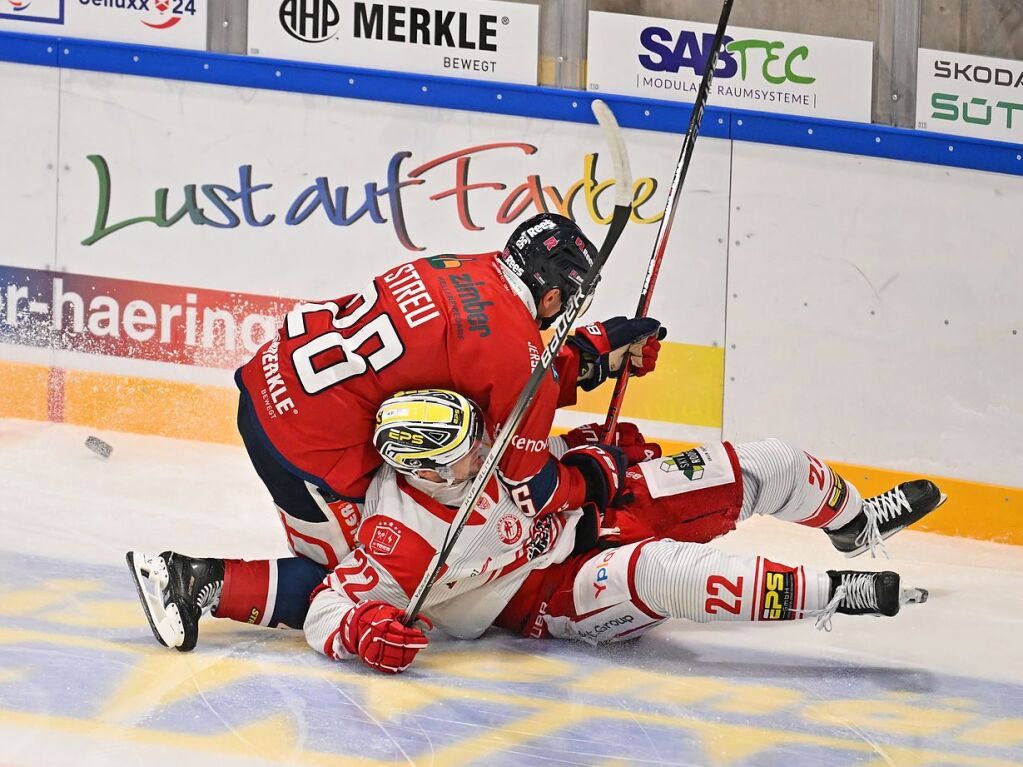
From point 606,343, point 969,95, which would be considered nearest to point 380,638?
point 606,343

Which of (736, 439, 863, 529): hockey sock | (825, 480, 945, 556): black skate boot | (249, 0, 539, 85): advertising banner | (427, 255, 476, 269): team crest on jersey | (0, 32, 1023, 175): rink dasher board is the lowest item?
(825, 480, 945, 556): black skate boot

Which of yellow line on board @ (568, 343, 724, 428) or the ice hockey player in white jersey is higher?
yellow line on board @ (568, 343, 724, 428)

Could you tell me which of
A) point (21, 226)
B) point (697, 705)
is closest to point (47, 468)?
point (21, 226)

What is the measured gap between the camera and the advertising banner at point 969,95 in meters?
5.04

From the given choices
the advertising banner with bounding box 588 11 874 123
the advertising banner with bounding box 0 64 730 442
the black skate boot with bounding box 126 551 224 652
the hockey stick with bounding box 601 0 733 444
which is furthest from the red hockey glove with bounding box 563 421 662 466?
the advertising banner with bounding box 588 11 874 123

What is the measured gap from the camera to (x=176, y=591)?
113 inches

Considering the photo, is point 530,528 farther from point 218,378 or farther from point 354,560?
point 218,378

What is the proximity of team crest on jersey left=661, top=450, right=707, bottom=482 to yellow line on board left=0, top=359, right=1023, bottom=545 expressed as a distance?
1523 millimetres

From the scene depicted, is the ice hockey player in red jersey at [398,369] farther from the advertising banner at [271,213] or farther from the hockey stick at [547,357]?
the advertising banner at [271,213]

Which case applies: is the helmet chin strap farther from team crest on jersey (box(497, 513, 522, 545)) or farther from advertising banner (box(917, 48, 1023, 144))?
advertising banner (box(917, 48, 1023, 144))

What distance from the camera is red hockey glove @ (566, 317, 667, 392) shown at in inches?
131

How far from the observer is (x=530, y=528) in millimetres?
3000

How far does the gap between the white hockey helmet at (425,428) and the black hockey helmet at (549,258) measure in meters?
0.35

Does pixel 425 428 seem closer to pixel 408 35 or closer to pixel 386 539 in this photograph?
pixel 386 539
